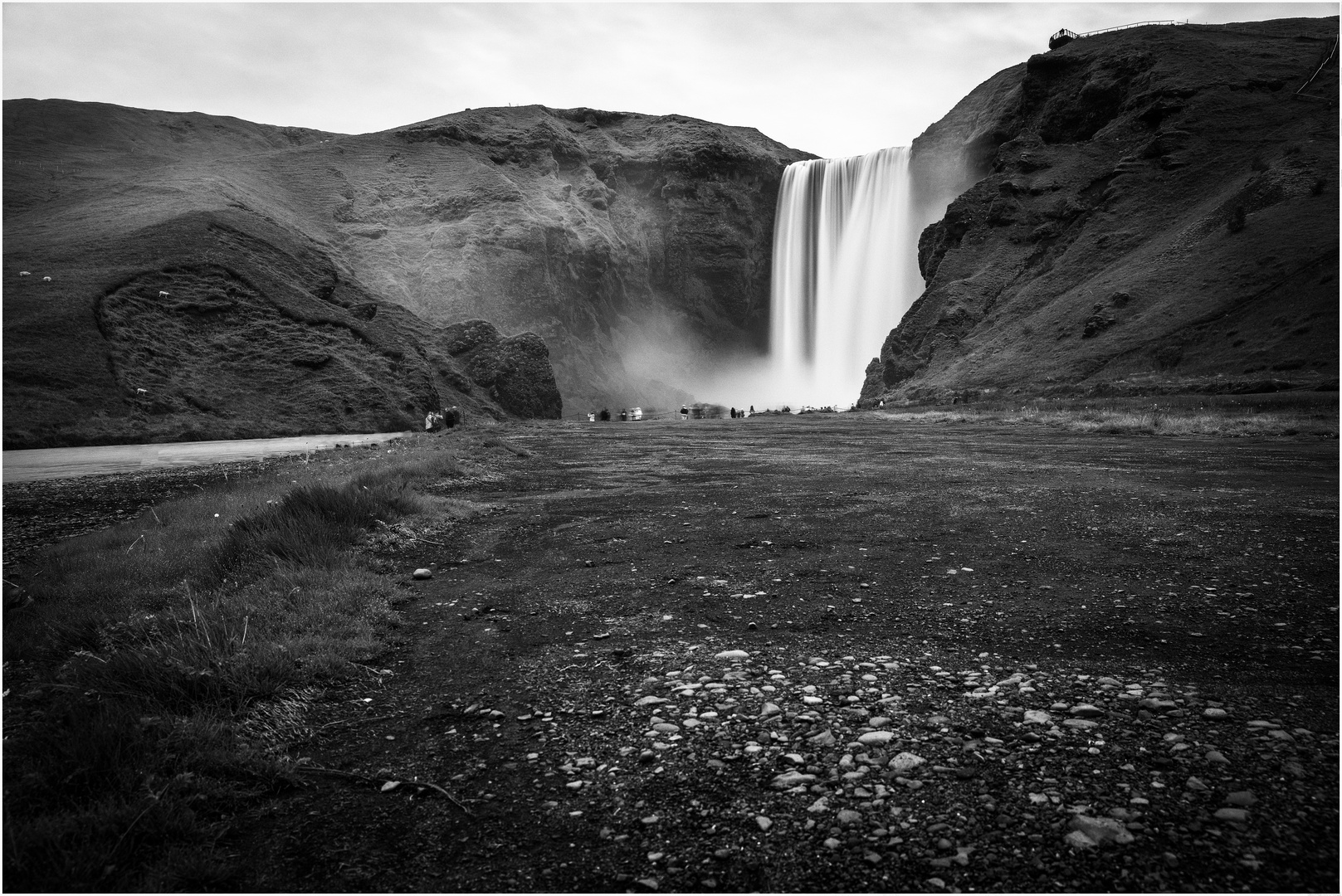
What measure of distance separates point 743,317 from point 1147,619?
109656 millimetres

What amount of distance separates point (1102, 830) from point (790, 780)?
50.0 inches

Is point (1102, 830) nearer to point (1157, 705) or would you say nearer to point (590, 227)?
point (1157, 705)

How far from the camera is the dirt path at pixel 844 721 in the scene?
287 centimetres

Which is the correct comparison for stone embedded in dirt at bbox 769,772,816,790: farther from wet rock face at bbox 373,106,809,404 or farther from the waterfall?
the waterfall

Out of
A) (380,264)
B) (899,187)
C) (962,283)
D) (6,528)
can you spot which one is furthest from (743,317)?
(6,528)

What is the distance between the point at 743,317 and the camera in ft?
370

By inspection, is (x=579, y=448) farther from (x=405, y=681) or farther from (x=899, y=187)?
(x=899, y=187)

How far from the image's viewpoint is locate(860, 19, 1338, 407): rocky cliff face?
4747 cm

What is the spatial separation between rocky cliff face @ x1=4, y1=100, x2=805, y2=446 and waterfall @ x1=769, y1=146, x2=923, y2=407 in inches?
360

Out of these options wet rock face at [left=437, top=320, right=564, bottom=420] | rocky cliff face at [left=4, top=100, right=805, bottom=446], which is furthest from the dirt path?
wet rock face at [left=437, top=320, right=564, bottom=420]

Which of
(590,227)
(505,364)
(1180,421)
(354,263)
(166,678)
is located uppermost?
(590,227)

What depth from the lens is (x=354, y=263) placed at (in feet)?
240

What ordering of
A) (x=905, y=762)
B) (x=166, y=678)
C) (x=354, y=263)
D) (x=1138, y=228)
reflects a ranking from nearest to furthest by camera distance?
(x=905, y=762) → (x=166, y=678) → (x=1138, y=228) → (x=354, y=263)

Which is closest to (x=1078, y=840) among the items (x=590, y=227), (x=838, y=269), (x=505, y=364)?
(x=505, y=364)
